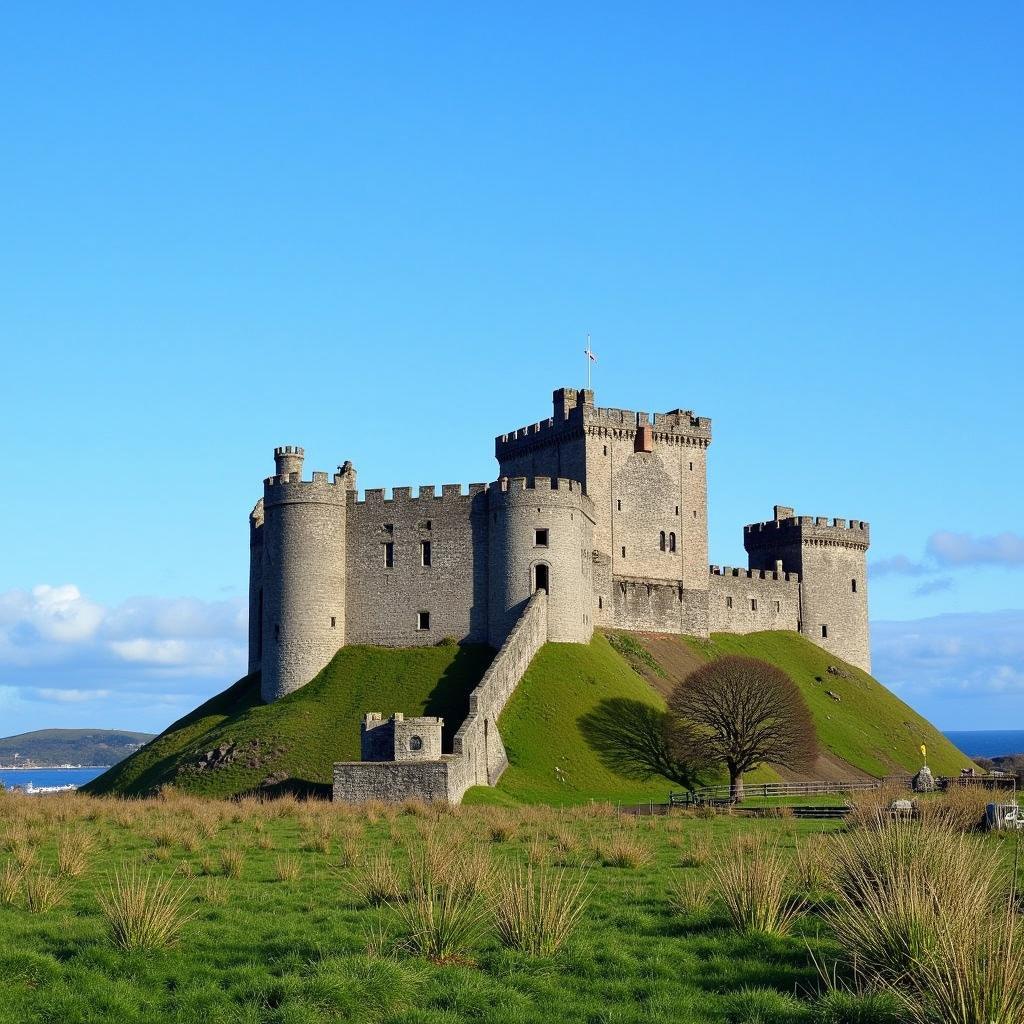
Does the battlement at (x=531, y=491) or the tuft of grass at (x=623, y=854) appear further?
the battlement at (x=531, y=491)

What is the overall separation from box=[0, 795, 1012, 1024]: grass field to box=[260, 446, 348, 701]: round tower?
3744cm

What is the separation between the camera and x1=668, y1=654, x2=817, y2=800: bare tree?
5578 centimetres

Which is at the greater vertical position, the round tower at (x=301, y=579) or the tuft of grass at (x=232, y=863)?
the round tower at (x=301, y=579)

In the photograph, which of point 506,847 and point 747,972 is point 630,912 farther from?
point 506,847

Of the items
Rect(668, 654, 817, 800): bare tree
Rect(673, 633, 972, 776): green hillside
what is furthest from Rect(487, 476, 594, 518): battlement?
Rect(673, 633, 972, 776): green hillside

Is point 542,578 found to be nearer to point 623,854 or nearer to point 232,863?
point 623,854

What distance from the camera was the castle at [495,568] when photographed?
53.8 metres

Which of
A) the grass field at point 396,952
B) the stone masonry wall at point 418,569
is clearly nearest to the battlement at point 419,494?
the stone masonry wall at point 418,569

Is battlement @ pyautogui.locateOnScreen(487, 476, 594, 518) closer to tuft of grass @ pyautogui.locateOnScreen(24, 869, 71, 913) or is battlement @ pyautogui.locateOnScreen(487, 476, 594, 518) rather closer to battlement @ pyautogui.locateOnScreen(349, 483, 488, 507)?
battlement @ pyautogui.locateOnScreen(349, 483, 488, 507)

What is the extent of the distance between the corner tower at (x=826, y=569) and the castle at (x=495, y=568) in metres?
2.41

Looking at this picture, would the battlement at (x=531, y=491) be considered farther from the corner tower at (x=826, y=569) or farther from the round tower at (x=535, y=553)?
the corner tower at (x=826, y=569)

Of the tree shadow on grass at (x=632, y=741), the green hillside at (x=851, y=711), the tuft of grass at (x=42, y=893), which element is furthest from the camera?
the green hillside at (x=851, y=711)

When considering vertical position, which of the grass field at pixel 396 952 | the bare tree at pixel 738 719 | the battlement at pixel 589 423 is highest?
the battlement at pixel 589 423

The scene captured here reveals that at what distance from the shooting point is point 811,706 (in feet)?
246
